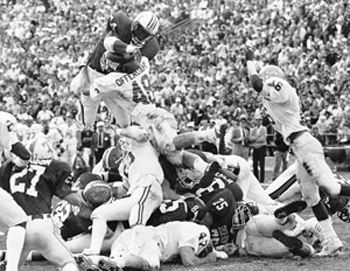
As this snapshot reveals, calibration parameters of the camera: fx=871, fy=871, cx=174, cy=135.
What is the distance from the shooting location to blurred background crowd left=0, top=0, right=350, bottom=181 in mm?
18203

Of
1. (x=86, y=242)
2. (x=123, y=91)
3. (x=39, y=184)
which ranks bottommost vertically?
(x=86, y=242)

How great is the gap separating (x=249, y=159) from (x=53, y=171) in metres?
11.1

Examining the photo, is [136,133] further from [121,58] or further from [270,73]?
[270,73]

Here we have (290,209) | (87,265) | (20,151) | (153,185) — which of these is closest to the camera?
(87,265)

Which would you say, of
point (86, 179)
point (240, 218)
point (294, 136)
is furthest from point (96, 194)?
point (294, 136)

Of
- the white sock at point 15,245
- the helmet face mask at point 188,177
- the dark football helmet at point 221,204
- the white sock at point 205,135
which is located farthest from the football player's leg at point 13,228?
the helmet face mask at point 188,177

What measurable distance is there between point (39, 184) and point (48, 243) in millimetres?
1318

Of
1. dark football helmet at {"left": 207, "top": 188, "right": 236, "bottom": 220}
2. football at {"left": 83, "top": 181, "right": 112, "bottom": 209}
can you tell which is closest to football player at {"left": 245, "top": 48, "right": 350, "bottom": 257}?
dark football helmet at {"left": 207, "top": 188, "right": 236, "bottom": 220}

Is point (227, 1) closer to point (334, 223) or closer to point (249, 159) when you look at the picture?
point (249, 159)

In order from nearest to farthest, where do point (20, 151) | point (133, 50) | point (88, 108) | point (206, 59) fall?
point (20, 151) → point (133, 50) → point (88, 108) → point (206, 59)

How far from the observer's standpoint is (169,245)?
7320mm

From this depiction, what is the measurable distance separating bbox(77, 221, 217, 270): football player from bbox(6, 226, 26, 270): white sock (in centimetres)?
114

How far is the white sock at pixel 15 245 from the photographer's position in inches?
228

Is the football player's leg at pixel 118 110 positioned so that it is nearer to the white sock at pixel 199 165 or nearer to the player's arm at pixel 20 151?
the white sock at pixel 199 165
